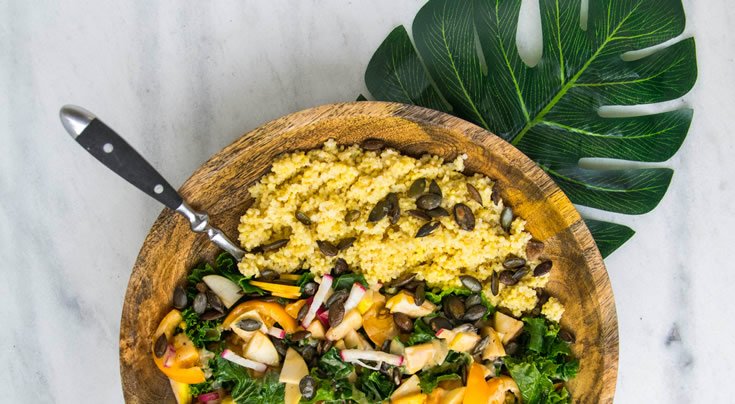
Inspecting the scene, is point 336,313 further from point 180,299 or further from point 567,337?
point 567,337

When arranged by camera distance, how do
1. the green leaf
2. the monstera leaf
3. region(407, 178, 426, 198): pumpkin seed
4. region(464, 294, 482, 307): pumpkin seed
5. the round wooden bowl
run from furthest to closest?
the green leaf, the monstera leaf, region(464, 294, 482, 307): pumpkin seed, region(407, 178, 426, 198): pumpkin seed, the round wooden bowl

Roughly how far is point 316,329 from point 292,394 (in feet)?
0.81

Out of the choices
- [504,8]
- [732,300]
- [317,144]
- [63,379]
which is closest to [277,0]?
[317,144]

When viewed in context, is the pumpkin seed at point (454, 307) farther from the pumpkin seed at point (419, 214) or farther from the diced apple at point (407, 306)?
the pumpkin seed at point (419, 214)

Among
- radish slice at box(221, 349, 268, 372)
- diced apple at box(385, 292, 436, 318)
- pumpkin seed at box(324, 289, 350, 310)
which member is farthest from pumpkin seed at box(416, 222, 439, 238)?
radish slice at box(221, 349, 268, 372)

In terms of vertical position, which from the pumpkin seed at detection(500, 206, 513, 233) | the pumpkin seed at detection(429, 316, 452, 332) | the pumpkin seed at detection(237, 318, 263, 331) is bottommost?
the pumpkin seed at detection(429, 316, 452, 332)

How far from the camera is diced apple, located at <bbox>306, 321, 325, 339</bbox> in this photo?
259cm

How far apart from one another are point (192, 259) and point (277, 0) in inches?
42.6

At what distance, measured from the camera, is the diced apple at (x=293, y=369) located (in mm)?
2551

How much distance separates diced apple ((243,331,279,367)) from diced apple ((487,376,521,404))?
80cm

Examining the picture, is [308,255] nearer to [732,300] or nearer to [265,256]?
[265,256]

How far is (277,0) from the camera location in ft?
9.30

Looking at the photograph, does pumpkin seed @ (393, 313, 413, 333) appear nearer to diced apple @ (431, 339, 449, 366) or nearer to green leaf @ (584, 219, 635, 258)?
diced apple @ (431, 339, 449, 366)

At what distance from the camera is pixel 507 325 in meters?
2.66
